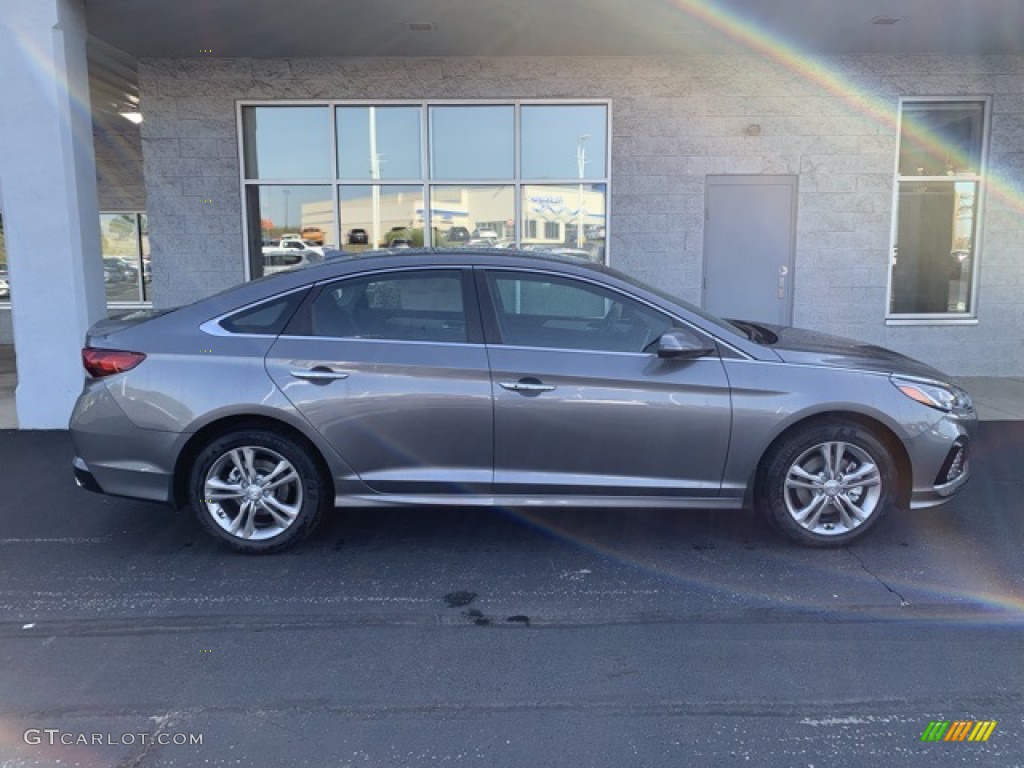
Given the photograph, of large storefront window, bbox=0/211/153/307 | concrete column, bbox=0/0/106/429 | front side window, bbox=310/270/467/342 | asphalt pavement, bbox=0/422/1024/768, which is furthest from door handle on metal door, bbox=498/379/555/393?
large storefront window, bbox=0/211/153/307

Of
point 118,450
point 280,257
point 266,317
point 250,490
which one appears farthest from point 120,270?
point 250,490

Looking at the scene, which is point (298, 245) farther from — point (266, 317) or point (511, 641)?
Result: point (511, 641)

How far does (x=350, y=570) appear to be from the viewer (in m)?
4.24

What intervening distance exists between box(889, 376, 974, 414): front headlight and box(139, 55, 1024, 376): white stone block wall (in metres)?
5.06

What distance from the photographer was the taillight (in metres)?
4.22

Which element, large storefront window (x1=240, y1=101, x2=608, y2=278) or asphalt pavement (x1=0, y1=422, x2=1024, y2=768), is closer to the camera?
asphalt pavement (x1=0, y1=422, x2=1024, y2=768)

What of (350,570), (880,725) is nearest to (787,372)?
(880,725)

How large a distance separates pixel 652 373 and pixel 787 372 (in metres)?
0.73

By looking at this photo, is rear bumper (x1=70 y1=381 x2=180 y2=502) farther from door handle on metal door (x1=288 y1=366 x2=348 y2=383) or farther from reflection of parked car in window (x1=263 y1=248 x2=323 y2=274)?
reflection of parked car in window (x1=263 y1=248 x2=323 y2=274)

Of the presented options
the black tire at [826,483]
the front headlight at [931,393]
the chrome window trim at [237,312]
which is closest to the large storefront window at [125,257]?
the chrome window trim at [237,312]

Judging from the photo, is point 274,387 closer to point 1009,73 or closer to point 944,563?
point 944,563

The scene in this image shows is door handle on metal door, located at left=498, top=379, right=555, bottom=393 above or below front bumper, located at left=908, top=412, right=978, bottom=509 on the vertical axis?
above

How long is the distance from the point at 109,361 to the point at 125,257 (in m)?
12.7

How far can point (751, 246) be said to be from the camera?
30.6 ft
